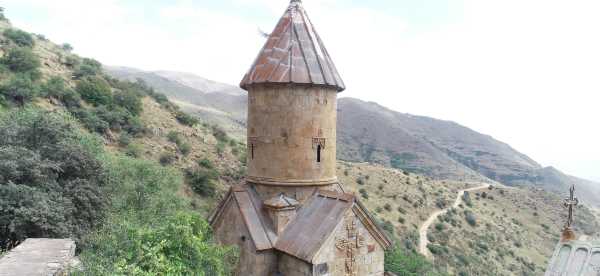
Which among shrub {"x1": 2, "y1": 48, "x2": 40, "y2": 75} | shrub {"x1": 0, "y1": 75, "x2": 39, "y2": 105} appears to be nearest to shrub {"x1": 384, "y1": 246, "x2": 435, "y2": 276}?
shrub {"x1": 0, "y1": 75, "x2": 39, "y2": 105}

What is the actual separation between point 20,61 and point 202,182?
496 inches

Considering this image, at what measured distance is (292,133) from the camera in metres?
7.84

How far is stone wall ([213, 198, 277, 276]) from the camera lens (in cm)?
720

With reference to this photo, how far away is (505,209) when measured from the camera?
40.4m

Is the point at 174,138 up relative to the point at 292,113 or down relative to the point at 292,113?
down

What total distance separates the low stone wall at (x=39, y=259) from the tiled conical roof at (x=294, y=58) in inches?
176

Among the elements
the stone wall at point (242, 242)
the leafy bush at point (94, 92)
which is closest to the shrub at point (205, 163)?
the leafy bush at point (94, 92)

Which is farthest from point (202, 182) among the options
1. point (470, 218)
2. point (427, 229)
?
point (470, 218)

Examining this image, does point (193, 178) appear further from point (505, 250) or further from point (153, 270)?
point (505, 250)

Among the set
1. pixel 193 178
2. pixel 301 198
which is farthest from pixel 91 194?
pixel 193 178

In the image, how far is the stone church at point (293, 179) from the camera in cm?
707

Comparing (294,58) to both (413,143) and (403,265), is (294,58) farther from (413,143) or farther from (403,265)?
(413,143)

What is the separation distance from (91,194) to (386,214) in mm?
23754

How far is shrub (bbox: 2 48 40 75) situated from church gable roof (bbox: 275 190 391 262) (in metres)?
21.4
